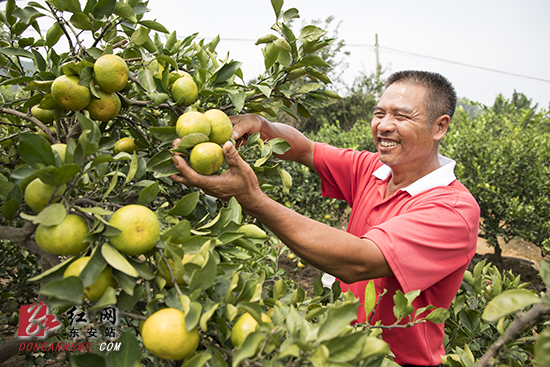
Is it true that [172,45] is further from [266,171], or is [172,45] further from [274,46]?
[266,171]

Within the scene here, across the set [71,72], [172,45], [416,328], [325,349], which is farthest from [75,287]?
[416,328]

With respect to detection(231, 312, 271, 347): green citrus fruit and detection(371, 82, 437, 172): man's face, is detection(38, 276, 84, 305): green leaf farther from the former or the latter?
detection(371, 82, 437, 172): man's face

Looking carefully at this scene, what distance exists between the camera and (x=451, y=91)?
201 cm

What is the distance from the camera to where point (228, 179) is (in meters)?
1.19

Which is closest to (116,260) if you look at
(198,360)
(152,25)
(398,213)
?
(198,360)

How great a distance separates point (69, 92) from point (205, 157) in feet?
1.34

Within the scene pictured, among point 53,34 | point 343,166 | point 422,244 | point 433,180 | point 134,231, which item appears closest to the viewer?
point 134,231

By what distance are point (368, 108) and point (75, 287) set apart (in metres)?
18.8

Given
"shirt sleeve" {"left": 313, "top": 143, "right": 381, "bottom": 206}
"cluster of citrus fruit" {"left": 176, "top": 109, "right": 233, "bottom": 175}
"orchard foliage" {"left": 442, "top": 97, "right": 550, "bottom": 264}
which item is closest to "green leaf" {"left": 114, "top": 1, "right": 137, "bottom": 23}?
"cluster of citrus fruit" {"left": 176, "top": 109, "right": 233, "bottom": 175}

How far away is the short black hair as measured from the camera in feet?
6.24

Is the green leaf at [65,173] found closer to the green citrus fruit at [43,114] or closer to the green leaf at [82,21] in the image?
the green leaf at [82,21]

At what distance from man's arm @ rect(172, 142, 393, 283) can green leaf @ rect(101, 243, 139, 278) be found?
0.44m

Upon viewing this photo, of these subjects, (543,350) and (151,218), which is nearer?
(543,350)

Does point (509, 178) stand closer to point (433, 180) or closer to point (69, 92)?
point (433, 180)
